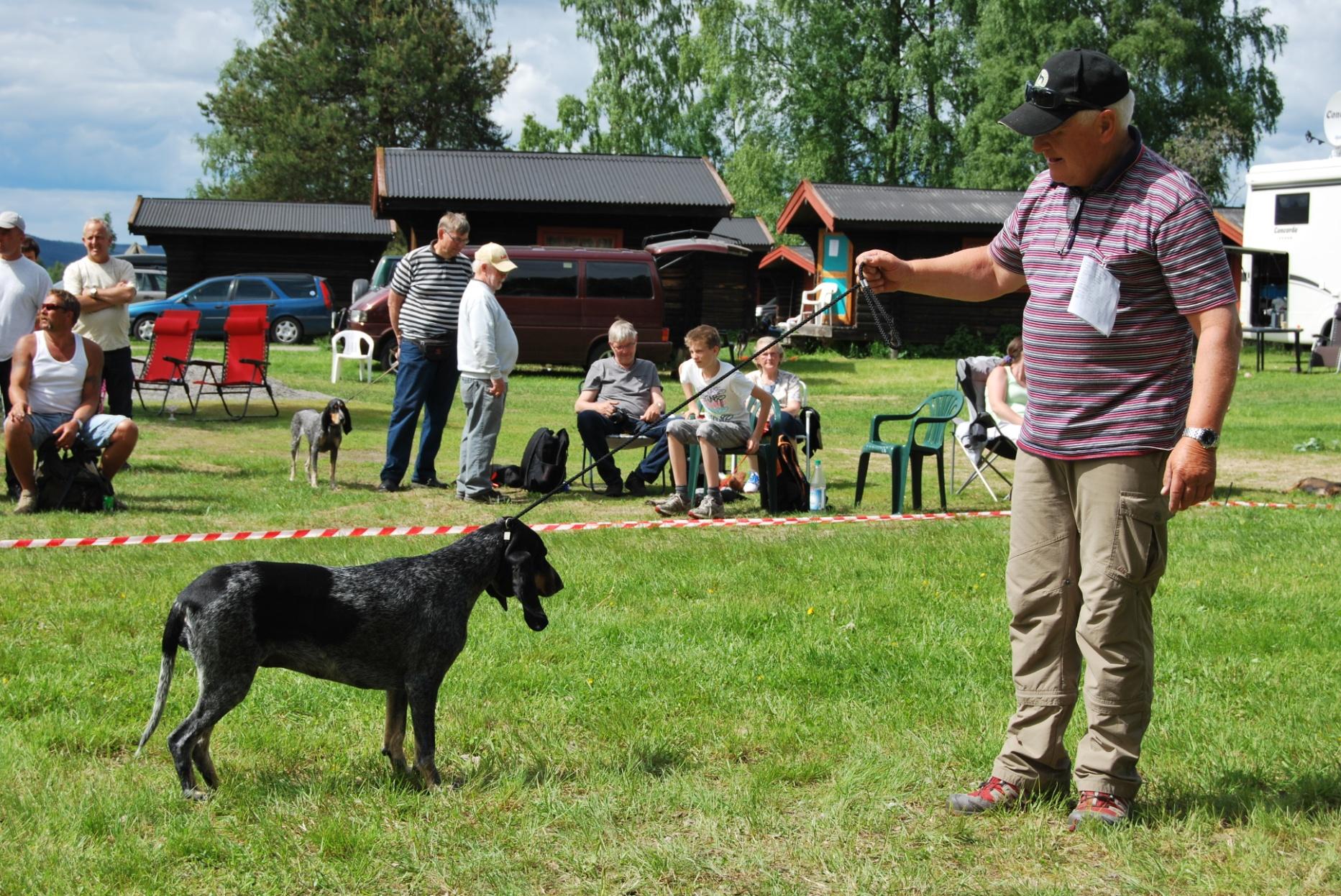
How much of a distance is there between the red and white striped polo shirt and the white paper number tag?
21 mm

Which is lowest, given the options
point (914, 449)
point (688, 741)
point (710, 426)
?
point (688, 741)

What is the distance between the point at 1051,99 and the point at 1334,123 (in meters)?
27.0

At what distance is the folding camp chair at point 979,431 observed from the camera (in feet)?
30.9

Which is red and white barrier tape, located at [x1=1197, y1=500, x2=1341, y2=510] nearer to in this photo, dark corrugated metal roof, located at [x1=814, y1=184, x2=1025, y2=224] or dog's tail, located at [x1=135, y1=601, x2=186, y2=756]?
dog's tail, located at [x1=135, y1=601, x2=186, y2=756]

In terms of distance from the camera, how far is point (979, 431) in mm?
9562

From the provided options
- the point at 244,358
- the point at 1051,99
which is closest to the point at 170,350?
the point at 244,358

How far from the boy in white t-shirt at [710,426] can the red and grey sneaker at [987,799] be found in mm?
4996

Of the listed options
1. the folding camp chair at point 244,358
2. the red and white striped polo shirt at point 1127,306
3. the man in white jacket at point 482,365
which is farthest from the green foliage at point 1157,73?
the red and white striped polo shirt at point 1127,306

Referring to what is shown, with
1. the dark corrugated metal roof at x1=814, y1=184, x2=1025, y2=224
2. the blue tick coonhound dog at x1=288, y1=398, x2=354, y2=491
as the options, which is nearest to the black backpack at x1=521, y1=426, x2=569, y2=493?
the blue tick coonhound dog at x1=288, y1=398, x2=354, y2=491

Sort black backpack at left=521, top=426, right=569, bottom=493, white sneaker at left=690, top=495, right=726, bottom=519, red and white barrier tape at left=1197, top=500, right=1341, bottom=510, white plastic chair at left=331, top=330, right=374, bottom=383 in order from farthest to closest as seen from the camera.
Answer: white plastic chair at left=331, top=330, right=374, bottom=383, black backpack at left=521, top=426, right=569, bottom=493, red and white barrier tape at left=1197, top=500, right=1341, bottom=510, white sneaker at left=690, top=495, right=726, bottom=519

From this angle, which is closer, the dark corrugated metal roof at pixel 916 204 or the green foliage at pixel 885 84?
the dark corrugated metal roof at pixel 916 204

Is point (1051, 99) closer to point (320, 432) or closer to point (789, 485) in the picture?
point (789, 485)

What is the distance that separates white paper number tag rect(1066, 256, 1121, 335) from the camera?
2.96m

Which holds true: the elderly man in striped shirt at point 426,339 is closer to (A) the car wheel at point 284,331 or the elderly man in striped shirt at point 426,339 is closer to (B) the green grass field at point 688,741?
(B) the green grass field at point 688,741
